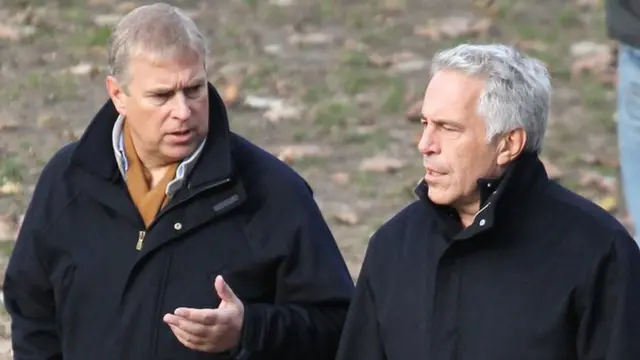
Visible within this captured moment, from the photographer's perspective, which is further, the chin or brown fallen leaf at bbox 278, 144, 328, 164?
brown fallen leaf at bbox 278, 144, 328, 164

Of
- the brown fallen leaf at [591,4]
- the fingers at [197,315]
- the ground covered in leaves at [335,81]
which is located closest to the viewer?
the fingers at [197,315]

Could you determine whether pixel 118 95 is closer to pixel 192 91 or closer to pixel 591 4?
pixel 192 91

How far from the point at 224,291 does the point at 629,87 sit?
1.93m

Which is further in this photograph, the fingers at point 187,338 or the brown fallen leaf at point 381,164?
the brown fallen leaf at point 381,164

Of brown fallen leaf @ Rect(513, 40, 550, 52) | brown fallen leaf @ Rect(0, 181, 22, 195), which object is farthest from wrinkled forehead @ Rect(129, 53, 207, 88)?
brown fallen leaf @ Rect(513, 40, 550, 52)

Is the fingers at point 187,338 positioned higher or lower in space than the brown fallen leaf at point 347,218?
higher

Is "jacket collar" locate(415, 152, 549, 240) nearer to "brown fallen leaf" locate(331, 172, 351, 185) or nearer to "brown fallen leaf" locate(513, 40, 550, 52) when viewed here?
"brown fallen leaf" locate(331, 172, 351, 185)

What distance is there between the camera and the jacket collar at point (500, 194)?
3678 mm

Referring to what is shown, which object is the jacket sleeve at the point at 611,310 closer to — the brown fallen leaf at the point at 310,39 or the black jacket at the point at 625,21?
the black jacket at the point at 625,21

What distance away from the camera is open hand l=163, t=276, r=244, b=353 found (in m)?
3.83

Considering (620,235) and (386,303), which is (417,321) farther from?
(620,235)

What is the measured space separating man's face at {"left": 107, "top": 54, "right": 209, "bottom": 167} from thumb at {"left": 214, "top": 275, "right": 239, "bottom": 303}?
0.37 metres

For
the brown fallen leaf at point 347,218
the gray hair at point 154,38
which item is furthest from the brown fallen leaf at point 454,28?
the gray hair at point 154,38

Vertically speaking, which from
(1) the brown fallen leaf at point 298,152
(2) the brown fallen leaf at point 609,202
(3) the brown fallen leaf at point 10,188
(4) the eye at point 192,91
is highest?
(4) the eye at point 192,91
